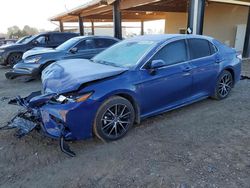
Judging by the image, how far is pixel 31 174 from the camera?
9.17 ft

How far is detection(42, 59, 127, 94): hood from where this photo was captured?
3.21m

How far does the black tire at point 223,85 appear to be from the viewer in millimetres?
5133

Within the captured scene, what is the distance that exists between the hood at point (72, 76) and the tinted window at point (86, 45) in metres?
4.35

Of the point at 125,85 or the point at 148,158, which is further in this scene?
the point at 125,85

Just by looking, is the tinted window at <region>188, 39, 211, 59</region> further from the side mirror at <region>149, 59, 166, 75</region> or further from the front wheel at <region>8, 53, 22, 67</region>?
the front wheel at <region>8, 53, 22, 67</region>

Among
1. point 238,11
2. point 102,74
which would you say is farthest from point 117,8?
point 102,74

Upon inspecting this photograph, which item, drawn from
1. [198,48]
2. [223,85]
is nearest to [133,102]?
[198,48]

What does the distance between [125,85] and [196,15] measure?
7304 mm

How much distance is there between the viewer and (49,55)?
7.64m

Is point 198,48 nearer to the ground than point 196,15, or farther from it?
nearer to the ground

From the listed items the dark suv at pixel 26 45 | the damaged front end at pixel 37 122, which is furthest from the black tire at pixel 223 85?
the dark suv at pixel 26 45

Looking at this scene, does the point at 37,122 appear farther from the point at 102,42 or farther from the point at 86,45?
the point at 102,42

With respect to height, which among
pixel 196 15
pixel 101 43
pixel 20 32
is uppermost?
pixel 196 15

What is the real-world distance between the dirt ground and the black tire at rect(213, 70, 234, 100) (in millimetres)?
972
